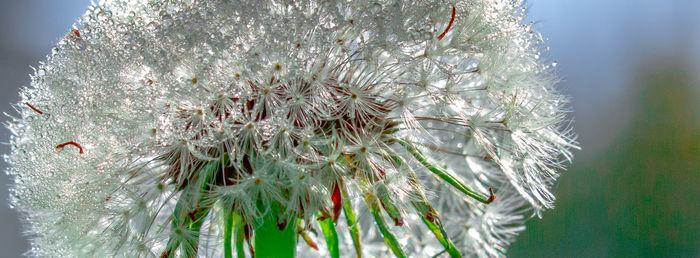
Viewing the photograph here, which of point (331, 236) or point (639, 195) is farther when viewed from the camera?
point (639, 195)

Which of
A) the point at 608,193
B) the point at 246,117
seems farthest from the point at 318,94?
the point at 608,193

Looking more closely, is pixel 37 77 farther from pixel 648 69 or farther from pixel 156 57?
pixel 648 69

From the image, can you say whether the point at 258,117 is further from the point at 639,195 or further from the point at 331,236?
the point at 639,195

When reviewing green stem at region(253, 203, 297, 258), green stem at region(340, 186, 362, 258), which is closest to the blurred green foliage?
green stem at region(340, 186, 362, 258)

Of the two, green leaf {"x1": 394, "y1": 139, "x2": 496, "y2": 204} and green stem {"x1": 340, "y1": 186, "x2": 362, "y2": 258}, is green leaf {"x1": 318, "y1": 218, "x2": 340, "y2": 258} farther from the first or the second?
green leaf {"x1": 394, "y1": 139, "x2": 496, "y2": 204}

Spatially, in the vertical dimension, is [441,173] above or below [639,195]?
below

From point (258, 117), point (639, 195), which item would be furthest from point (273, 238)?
point (639, 195)

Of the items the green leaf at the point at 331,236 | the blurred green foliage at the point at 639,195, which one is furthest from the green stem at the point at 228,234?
the blurred green foliage at the point at 639,195

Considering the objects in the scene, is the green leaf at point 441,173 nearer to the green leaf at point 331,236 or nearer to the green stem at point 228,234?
the green leaf at point 331,236
